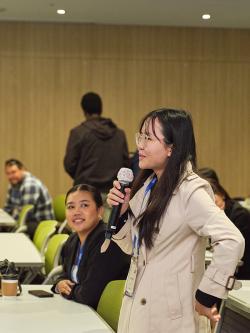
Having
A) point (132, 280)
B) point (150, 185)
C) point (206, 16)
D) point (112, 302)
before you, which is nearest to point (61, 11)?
point (206, 16)

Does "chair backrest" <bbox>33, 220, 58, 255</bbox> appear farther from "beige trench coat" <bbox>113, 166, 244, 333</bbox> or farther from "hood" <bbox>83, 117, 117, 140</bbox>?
"beige trench coat" <bbox>113, 166, 244, 333</bbox>

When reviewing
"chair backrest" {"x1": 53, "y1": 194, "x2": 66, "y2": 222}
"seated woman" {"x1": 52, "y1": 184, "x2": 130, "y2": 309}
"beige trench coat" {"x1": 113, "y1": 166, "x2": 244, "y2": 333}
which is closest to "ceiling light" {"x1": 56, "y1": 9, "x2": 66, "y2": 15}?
"chair backrest" {"x1": 53, "y1": 194, "x2": 66, "y2": 222}

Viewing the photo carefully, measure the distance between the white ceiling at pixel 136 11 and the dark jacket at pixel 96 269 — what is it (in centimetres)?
622

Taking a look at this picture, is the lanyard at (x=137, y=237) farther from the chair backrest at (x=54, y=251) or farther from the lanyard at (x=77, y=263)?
the chair backrest at (x=54, y=251)

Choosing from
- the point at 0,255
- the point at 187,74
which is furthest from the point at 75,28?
the point at 0,255

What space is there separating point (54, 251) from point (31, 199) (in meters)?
3.46

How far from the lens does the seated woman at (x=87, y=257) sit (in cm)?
396

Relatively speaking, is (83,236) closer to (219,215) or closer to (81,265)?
(81,265)

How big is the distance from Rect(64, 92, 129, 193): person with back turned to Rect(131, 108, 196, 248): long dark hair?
5.08 metres

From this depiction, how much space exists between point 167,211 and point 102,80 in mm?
9459

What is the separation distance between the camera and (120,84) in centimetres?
1202

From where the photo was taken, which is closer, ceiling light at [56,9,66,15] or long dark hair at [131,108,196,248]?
long dark hair at [131,108,196,248]

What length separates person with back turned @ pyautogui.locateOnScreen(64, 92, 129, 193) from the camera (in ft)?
25.8

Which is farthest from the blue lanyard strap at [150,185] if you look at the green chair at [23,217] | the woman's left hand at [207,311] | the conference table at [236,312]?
the green chair at [23,217]
